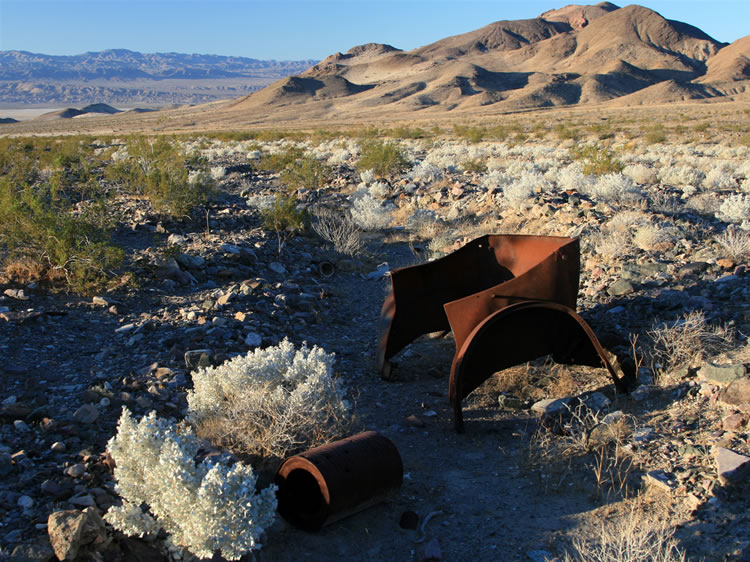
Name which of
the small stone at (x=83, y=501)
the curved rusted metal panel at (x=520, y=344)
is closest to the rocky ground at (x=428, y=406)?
the small stone at (x=83, y=501)

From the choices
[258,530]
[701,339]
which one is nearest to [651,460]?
[701,339]

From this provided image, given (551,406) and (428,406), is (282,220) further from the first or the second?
(551,406)

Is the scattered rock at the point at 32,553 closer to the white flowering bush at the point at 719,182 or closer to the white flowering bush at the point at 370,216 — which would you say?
the white flowering bush at the point at 370,216

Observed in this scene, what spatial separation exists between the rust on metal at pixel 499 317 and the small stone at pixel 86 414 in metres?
2.18

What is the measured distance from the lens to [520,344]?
179 inches

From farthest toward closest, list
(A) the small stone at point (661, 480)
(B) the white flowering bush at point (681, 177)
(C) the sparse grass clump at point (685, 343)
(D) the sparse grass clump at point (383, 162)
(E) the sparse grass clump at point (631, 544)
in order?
(D) the sparse grass clump at point (383, 162) < (B) the white flowering bush at point (681, 177) < (C) the sparse grass clump at point (685, 343) < (A) the small stone at point (661, 480) < (E) the sparse grass clump at point (631, 544)

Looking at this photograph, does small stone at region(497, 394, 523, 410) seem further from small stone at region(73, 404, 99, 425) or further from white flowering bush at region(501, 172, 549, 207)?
white flowering bush at region(501, 172, 549, 207)

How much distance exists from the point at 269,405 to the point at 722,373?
293 cm

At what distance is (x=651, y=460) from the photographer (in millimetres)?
3594

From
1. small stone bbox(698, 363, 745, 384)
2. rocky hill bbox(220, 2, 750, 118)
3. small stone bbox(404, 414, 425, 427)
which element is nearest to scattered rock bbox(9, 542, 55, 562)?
small stone bbox(404, 414, 425, 427)

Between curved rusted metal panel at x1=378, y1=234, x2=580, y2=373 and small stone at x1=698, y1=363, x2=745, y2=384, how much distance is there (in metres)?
1.00

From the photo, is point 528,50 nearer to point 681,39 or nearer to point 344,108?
point 681,39

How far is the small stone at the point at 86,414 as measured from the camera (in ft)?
13.0

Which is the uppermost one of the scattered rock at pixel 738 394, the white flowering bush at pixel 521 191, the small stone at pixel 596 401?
the white flowering bush at pixel 521 191
